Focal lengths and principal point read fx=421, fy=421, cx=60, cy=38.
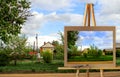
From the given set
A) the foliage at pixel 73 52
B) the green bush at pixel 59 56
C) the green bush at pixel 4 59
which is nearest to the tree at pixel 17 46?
the green bush at pixel 4 59

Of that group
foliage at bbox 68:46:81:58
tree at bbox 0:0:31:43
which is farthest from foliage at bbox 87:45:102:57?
tree at bbox 0:0:31:43

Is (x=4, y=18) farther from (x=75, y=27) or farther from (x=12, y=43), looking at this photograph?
(x=75, y=27)

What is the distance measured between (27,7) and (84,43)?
37.4ft

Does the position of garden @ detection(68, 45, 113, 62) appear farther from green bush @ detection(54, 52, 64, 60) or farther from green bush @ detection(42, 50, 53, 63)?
green bush @ detection(54, 52, 64, 60)

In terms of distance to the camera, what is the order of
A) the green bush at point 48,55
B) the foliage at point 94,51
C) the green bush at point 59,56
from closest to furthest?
the foliage at point 94,51 → the green bush at point 48,55 → the green bush at point 59,56

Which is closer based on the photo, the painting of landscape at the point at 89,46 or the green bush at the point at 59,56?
the painting of landscape at the point at 89,46

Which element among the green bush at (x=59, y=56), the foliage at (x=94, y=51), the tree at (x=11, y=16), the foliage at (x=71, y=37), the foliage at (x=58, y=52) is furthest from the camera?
the green bush at (x=59, y=56)

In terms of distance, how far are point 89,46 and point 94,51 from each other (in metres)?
0.17

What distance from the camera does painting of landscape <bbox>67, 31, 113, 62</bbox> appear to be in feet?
28.7

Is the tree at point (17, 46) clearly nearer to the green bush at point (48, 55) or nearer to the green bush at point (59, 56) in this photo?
the green bush at point (59, 56)

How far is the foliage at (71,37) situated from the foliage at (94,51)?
1.26ft

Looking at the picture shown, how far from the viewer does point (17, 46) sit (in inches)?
947

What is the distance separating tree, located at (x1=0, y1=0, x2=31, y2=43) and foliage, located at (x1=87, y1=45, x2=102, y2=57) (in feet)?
34.4

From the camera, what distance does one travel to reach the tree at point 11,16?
63.0 feet
